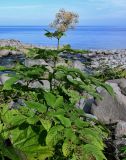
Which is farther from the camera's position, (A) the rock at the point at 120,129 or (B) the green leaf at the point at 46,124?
(A) the rock at the point at 120,129

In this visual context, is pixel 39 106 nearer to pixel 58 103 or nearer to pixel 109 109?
pixel 58 103

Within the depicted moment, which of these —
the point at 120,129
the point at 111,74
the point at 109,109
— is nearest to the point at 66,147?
the point at 120,129

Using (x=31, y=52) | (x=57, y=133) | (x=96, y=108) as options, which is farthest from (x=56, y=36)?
(x=96, y=108)

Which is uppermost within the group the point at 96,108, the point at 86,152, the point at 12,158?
the point at 12,158

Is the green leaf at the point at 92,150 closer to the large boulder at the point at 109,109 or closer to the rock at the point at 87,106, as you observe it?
the large boulder at the point at 109,109

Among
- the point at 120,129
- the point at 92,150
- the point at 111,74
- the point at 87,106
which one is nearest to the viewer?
the point at 92,150

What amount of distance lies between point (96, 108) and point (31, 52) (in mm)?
4685

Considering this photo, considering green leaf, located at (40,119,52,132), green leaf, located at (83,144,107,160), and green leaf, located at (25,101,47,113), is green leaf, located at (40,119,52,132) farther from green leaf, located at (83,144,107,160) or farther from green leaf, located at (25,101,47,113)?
green leaf, located at (83,144,107,160)

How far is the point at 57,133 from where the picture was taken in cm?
266

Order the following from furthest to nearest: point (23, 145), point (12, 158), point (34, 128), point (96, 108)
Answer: point (96, 108), point (34, 128), point (23, 145), point (12, 158)

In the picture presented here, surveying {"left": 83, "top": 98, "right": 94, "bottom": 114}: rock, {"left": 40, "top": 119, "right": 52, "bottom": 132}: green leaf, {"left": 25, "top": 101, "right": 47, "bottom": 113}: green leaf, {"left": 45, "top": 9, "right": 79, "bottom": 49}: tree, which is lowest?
{"left": 83, "top": 98, "right": 94, "bottom": 114}: rock

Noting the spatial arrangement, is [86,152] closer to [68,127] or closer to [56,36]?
[68,127]

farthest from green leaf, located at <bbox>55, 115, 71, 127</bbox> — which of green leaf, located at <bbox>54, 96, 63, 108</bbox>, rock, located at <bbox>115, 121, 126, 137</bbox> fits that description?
rock, located at <bbox>115, 121, 126, 137</bbox>

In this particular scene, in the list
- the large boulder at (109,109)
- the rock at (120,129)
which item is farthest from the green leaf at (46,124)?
the large boulder at (109,109)
